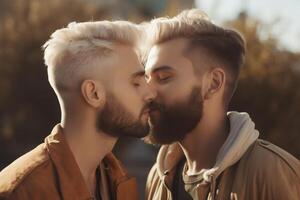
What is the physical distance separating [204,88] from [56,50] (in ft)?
3.33

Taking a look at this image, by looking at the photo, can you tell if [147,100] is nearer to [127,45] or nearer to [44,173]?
[127,45]

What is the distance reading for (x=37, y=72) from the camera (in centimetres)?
1905

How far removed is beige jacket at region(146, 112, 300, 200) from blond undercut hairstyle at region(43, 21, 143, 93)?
34.7 inches

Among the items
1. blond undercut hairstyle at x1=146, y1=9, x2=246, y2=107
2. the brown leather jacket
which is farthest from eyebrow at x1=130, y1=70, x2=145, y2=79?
the brown leather jacket

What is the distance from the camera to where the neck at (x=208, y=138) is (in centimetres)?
486

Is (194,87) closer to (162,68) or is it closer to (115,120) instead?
(162,68)

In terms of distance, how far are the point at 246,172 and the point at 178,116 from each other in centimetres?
63

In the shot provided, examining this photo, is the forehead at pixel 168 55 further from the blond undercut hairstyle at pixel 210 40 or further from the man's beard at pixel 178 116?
the man's beard at pixel 178 116

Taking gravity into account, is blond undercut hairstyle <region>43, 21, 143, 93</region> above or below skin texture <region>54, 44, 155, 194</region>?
above

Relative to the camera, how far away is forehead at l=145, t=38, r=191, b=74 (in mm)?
4883

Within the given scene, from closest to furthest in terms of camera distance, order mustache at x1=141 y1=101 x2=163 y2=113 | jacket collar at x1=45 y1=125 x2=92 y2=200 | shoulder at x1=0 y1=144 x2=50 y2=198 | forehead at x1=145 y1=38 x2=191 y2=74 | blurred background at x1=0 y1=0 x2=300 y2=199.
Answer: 1. shoulder at x1=0 y1=144 x2=50 y2=198
2. jacket collar at x1=45 y1=125 x2=92 y2=200
3. mustache at x1=141 y1=101 x2=163 y2=113
4. forehead at x1=145 y1=38 x2=191 y2=74
5. blurred background at x1=0 y1=0 x2=300 y2=199

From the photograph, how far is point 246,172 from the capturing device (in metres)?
4.41

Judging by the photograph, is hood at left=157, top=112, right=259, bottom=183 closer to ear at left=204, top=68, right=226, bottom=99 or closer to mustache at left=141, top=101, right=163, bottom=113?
ear at left=204, top=68, right=226, bottom=99

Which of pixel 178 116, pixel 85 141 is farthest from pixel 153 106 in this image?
pixel 85 141
